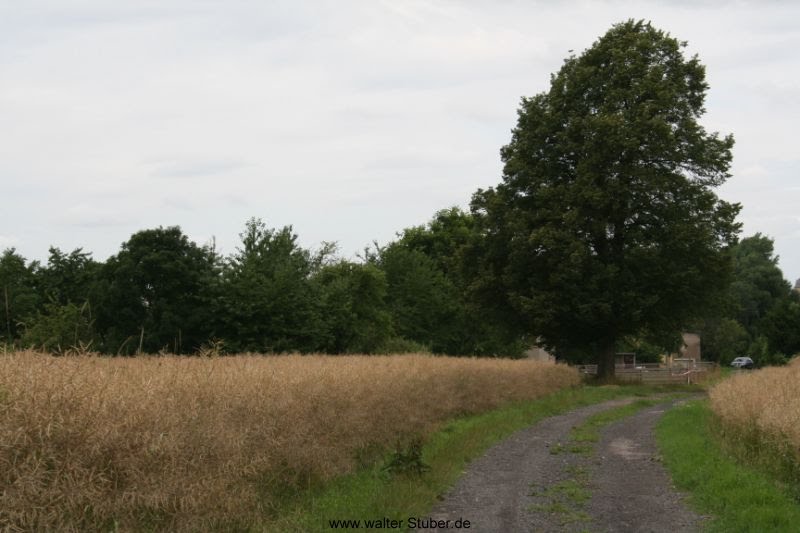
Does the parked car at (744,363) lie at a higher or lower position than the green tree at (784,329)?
lower

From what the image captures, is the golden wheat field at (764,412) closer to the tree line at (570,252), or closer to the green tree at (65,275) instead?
the tree line at (570,252)

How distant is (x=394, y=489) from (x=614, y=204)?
2792cm

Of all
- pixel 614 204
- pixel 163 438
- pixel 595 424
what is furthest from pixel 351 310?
pixel 163 438

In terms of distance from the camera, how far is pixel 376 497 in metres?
11.1

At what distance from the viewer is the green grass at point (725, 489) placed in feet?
31.8

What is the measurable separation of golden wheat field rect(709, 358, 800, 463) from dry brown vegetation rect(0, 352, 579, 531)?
6980mm

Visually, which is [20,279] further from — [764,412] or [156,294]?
[764,412]

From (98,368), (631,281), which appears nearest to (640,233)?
(631,281)

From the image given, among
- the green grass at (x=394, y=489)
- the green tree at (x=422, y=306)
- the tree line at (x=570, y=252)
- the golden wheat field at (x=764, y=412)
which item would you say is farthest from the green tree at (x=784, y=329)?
the green grass at (x=394, y=489)

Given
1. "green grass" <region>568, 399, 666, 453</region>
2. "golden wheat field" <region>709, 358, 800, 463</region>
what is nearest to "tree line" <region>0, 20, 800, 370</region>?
"green grass" <region>568, 399, 666, 453</region>

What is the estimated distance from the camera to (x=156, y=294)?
4000 cm

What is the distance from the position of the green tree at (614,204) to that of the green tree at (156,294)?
1437 centimetres

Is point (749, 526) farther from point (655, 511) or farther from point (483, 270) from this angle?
point (483, 270)

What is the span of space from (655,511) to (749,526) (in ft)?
5.04
